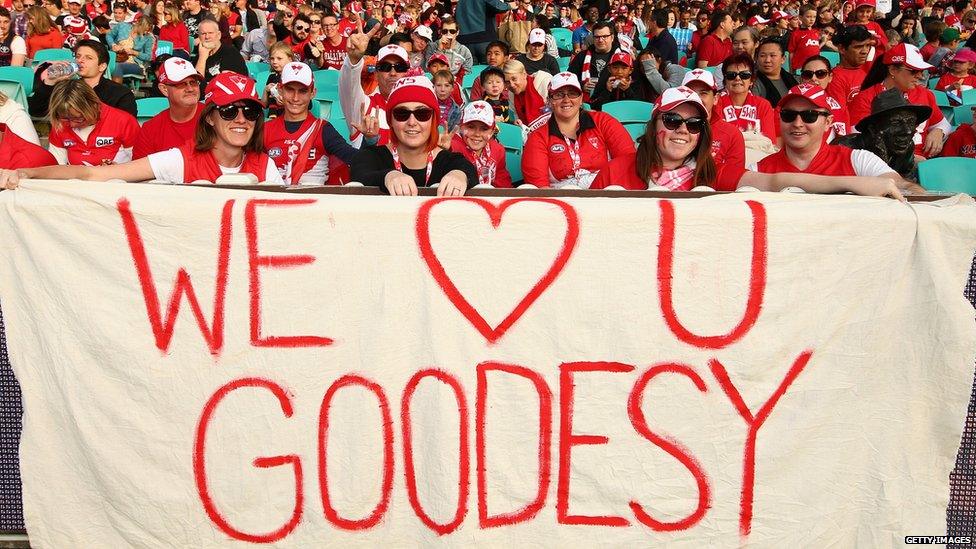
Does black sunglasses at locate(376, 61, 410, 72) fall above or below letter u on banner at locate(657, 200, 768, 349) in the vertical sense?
above

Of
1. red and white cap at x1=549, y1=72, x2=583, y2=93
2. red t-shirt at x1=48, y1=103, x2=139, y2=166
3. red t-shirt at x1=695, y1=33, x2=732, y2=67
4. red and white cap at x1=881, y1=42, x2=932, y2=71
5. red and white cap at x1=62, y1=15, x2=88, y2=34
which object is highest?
red and white cap at x1=62, y1=15, x2=88, y2=34

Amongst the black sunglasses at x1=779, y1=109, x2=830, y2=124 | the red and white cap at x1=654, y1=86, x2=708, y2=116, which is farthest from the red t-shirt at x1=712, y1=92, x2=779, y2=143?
the red and white cap at x1=654, y1=86, x2=708, y2=116

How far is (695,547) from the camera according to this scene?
2807mm

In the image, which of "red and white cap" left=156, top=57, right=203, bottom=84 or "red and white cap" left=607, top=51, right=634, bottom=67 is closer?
"red and white cap" left=156, top=57, right=203, bottom=84

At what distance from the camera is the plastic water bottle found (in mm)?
8430

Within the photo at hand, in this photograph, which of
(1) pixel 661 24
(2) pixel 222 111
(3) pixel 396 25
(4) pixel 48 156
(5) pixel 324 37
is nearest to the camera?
(2) pixel 222 111

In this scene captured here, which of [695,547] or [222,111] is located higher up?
[222,111]

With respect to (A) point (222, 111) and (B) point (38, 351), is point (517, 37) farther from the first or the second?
(B) point (38, 351)

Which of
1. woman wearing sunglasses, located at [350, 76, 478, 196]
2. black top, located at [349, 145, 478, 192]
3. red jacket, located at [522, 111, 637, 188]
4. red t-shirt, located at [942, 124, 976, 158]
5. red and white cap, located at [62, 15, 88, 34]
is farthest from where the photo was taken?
red and white cap, located at [62, 15, 88, 34]

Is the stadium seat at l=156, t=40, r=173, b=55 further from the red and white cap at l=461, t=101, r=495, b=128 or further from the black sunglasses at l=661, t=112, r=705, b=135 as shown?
the black sunglasses at l=661, t=112, r=705, b=135

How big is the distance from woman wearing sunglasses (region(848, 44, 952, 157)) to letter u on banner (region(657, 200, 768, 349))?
15.5 feet

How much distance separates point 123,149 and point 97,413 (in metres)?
3.61

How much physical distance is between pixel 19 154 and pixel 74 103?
1569 millimetres

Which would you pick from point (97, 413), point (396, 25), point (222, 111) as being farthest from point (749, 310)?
point (396, 25)
